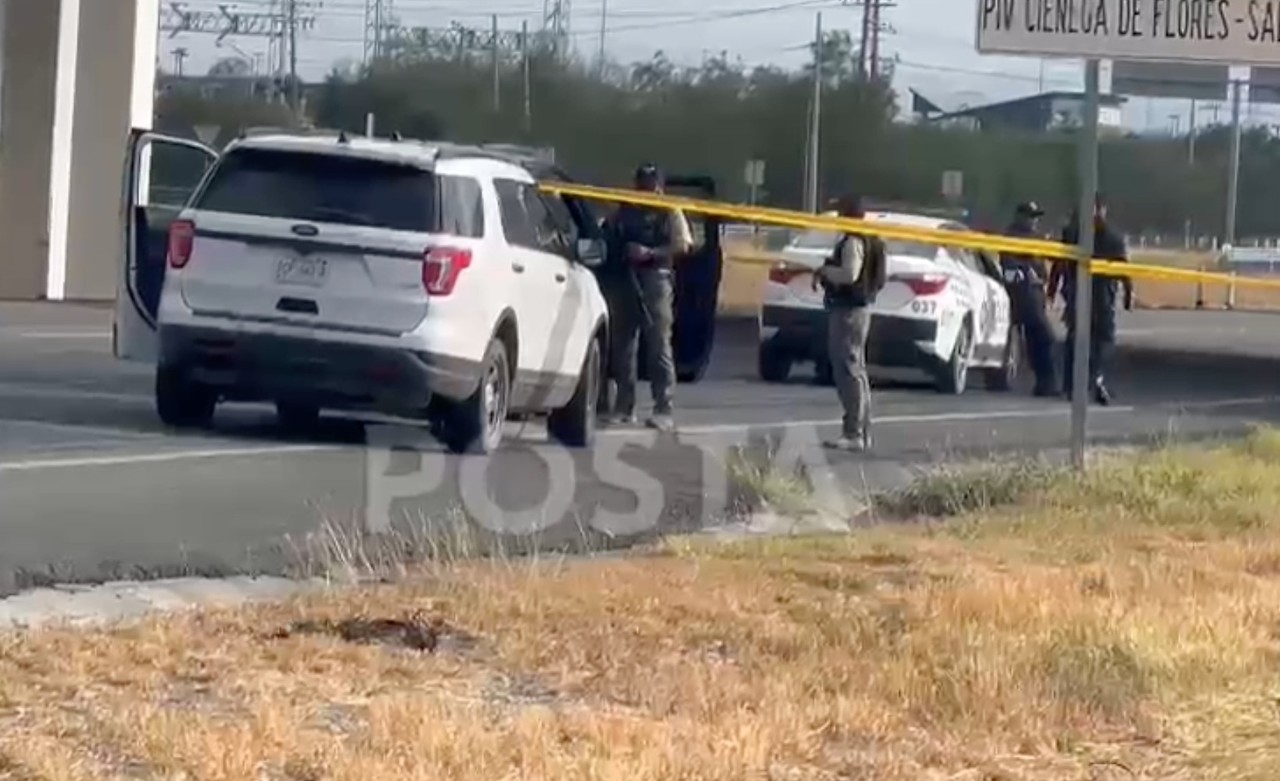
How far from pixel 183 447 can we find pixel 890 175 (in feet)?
80.9

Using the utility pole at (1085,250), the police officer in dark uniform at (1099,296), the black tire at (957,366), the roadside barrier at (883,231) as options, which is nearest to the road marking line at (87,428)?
the roadside barrier at (883,231)

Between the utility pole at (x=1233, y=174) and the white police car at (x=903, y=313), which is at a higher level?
the utility pole at (x=1233, y=174)

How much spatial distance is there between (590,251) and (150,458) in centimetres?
381

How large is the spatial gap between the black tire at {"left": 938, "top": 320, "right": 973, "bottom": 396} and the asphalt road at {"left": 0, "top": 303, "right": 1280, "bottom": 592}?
0.20 metres

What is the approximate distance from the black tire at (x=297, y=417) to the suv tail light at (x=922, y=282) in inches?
303

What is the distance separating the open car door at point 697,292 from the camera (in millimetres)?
20828

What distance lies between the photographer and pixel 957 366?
78.7ft

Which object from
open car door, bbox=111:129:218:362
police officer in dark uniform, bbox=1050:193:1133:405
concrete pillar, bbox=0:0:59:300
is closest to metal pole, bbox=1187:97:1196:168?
concrete pillar, bbox=0:0:59:300

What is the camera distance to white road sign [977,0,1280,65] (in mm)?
14023

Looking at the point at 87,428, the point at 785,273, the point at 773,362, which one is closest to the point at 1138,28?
the point at 87,428

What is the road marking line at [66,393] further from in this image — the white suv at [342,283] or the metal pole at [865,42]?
the metal pole at [865,42]

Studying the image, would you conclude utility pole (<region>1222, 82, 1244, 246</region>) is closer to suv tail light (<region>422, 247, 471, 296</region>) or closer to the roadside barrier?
the roadside barrier

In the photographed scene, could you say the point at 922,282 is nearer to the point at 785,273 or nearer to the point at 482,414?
the point at 785,273

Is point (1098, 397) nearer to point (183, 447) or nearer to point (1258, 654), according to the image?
point (183, 447)
